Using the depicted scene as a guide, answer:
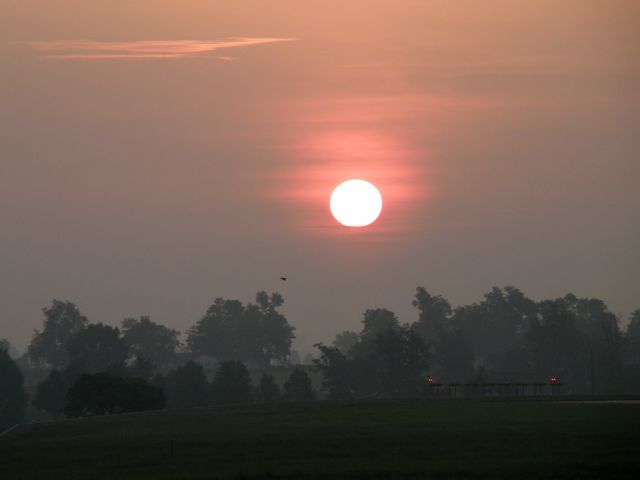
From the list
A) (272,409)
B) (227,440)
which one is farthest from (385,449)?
(272,409)

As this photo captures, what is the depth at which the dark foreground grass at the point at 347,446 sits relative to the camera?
225 feet

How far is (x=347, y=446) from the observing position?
84.4 m

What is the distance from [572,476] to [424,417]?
56312 millimetres

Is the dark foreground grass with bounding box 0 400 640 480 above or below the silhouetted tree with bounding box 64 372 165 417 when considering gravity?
below

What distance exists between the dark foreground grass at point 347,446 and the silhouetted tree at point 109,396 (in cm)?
3943

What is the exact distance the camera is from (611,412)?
11600 centimetres

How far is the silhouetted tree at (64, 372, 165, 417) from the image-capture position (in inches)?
6747

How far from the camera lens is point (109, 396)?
172375 millimetres

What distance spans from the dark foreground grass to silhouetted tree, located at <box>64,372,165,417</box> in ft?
129

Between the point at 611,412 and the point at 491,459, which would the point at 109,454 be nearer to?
the point at 491,459

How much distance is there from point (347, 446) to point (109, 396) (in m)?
92.8

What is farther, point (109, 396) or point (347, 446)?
point (109, 396)

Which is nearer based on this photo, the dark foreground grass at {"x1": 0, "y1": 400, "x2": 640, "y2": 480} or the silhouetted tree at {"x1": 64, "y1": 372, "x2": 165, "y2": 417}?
the dark foreground grass at {"x1": 0, "y1": 400, "x2": 640, "y2": 480}

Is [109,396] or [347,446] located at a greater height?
[109,396]
